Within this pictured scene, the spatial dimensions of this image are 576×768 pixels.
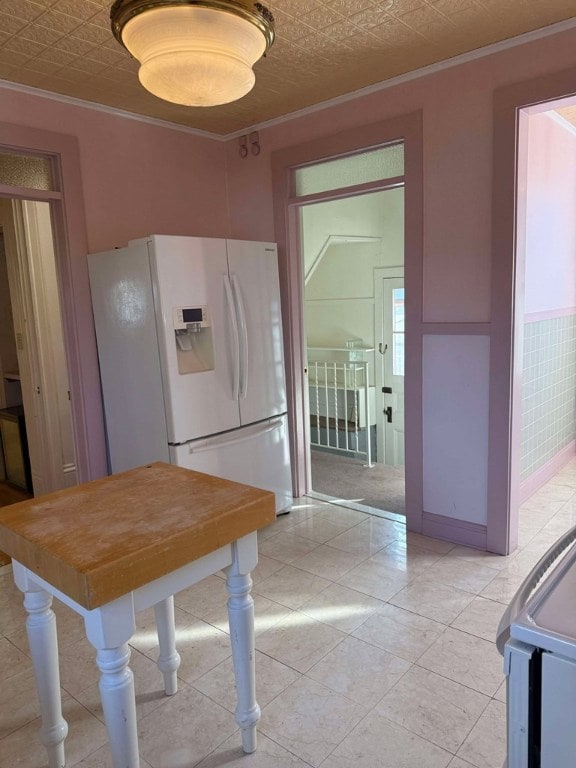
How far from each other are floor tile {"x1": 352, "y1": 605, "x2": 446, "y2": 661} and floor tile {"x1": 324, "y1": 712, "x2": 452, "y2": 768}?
15.4 inches

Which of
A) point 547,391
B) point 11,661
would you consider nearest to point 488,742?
point 11,661

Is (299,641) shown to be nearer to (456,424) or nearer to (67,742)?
(67,742)

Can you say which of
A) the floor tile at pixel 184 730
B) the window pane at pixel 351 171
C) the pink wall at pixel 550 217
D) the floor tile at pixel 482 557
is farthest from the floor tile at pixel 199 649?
the pink wall at pixel 550 217

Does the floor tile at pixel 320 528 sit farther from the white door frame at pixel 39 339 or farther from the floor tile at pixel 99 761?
the white door frame at pixel 39 339

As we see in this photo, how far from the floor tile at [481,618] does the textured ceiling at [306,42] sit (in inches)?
100

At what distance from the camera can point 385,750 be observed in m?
1.67

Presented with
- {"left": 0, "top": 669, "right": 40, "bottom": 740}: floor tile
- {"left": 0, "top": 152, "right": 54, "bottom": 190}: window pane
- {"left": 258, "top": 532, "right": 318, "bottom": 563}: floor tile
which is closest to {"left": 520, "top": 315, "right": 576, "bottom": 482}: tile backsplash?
{"left": 258, "top": 532, "right": 318, "bottom": 563}: floor tile

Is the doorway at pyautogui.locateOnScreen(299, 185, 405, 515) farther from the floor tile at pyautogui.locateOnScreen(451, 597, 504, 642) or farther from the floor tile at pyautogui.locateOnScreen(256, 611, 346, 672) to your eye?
the floor tile at pyautogui.locateOnScreen(256, 611, 346, 672)

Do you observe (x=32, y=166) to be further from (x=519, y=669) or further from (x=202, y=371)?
(x=519, y=669)

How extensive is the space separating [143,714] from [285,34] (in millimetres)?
2772

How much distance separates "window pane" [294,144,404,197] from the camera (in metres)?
3.07

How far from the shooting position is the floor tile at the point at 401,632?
2152 mm

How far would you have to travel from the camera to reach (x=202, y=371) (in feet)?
9.66

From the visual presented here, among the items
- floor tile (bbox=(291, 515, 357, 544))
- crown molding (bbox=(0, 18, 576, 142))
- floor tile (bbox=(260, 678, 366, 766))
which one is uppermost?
crown molding (bbox=(0, 18, 576, 142))
